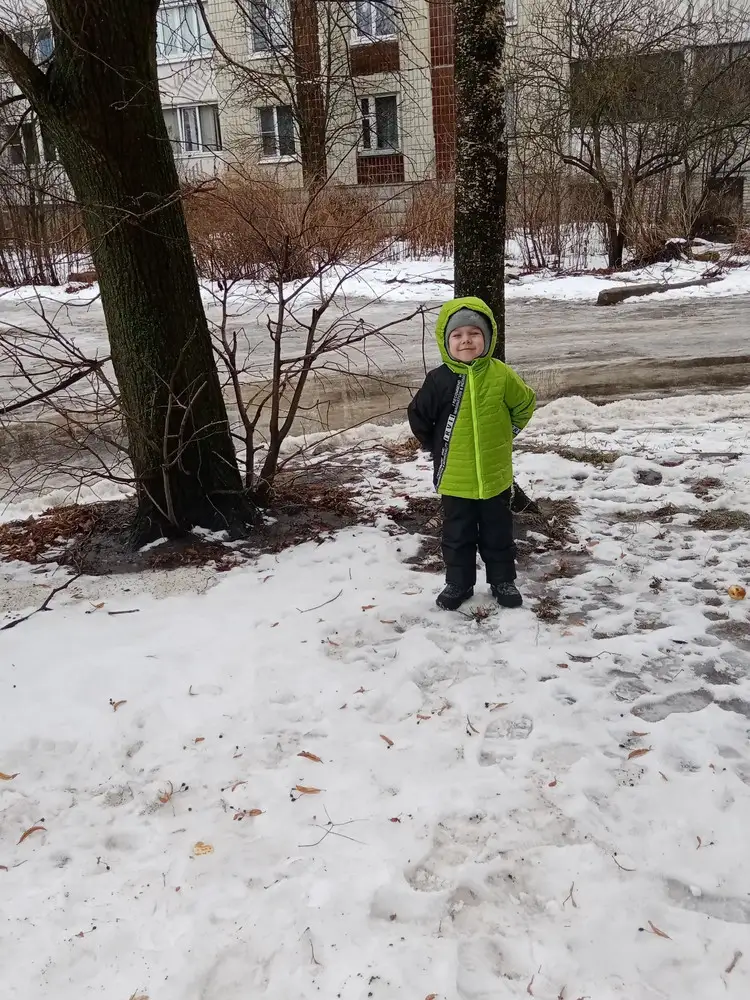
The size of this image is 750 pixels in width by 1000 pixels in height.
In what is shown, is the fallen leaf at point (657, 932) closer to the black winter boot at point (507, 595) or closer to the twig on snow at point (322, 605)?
the black winter boot at point (507, 595)

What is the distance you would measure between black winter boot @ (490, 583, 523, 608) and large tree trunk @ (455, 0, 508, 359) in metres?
1.46

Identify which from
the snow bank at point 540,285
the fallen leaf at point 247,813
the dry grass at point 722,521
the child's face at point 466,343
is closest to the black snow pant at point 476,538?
the child's face at point 466,343

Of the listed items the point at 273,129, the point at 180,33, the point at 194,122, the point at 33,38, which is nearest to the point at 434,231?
the point at 33,38

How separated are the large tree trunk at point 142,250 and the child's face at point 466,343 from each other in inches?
58.2

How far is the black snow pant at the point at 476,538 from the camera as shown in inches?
145

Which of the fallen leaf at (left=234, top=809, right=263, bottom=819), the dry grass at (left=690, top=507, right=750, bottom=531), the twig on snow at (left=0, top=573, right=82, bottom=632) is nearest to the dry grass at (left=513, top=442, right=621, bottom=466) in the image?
the dry grass at (left=690, top=507, right=750, bottom=531)

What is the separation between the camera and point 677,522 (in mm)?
4535

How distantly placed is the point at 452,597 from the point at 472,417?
0.84 m

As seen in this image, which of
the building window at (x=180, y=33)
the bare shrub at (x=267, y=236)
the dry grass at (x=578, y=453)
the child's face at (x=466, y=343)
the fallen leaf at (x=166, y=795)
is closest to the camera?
the fallen leaf at (x=166, y=795)

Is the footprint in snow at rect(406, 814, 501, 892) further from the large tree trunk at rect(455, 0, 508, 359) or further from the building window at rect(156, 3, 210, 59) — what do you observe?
the building window at rect(156, 3, 210, 59)

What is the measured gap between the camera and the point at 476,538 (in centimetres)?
375

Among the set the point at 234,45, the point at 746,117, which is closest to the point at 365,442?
the point at 746,117

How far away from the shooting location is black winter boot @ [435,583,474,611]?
372cm

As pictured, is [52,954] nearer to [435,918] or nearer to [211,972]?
[211,972]
